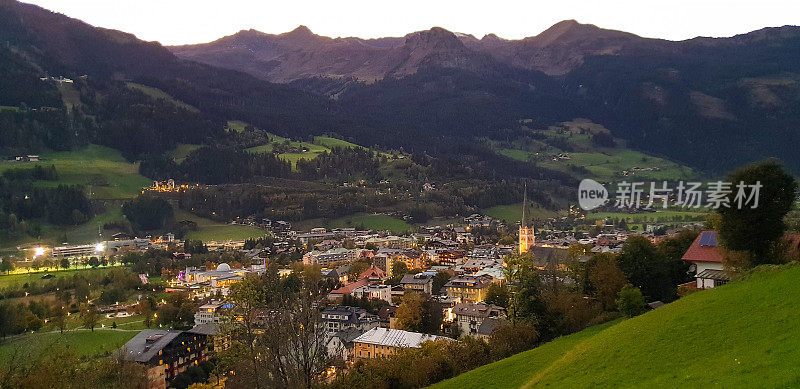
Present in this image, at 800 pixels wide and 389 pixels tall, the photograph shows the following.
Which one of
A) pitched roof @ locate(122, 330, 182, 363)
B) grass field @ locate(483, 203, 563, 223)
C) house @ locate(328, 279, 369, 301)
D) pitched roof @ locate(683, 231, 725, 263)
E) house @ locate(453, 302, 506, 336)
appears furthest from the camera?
grass field @ locate(483, 203, 563, 223)

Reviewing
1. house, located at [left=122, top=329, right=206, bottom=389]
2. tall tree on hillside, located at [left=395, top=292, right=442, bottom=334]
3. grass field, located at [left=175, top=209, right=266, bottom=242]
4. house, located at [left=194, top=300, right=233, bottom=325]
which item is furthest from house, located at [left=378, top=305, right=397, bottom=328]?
grass field, located at [left=175, top=209, right=266, bottom=242]

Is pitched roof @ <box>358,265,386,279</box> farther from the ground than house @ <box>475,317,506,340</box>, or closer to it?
closer to it

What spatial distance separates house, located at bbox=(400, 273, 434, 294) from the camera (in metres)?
83.2

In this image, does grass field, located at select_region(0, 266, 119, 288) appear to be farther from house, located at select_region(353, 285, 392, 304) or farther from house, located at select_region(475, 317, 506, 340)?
house, located at select_region(475, 317, 506, 340)

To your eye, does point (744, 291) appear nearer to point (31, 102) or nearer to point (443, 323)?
point (443, 323)

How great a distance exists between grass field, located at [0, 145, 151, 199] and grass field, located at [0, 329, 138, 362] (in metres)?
81.7

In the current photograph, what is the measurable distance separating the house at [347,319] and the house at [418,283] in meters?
14.3

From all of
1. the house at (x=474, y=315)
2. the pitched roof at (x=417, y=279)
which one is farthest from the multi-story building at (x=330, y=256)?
the house at (x=474, y=315)

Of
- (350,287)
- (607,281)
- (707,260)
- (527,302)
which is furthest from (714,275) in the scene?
(350,287)

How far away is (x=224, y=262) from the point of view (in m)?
108

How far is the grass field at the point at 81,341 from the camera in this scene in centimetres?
6141

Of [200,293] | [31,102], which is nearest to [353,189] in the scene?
[200,293]

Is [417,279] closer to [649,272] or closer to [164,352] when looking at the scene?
[164,352]

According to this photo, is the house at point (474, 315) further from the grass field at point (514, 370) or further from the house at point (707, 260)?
the grass field at point (514, 370)
